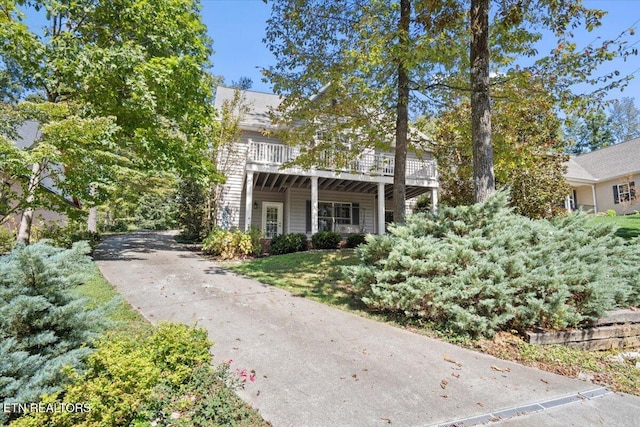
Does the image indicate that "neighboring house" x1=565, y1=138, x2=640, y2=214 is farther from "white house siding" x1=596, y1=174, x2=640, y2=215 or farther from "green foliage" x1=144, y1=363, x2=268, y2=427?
"green foliage" x1=144, y1=363, x2=268, y2=427

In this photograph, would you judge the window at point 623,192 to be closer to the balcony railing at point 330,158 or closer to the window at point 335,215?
the balcony railing at point 330,158

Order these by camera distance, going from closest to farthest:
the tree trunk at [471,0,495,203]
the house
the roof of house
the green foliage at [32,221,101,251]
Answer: the tree trunk at [471,0,495,203]
the green foliage at [32,221,101,251]
the house
the roof of house

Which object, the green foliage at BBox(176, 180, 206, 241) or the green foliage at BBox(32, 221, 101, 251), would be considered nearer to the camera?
the green foliage at BBox(32, 221, 101, 251)

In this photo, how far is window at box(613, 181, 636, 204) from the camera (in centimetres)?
2120

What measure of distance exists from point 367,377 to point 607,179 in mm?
27375

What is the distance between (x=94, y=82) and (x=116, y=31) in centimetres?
252

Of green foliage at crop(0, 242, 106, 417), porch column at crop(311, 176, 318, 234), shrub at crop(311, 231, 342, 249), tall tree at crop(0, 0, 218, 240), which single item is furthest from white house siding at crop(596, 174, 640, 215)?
green foliage at crop(0, 242, 106, 417)

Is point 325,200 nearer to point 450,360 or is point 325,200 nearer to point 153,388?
point 450,360

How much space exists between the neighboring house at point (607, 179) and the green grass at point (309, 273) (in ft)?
61.7

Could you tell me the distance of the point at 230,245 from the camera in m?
12.0

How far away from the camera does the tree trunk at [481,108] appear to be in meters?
6.68

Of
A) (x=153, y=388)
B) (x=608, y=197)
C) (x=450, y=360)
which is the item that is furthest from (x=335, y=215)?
(x=608, y=197)

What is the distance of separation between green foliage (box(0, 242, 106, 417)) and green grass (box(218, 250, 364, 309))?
178 inches

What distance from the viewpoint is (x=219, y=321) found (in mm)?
5375
